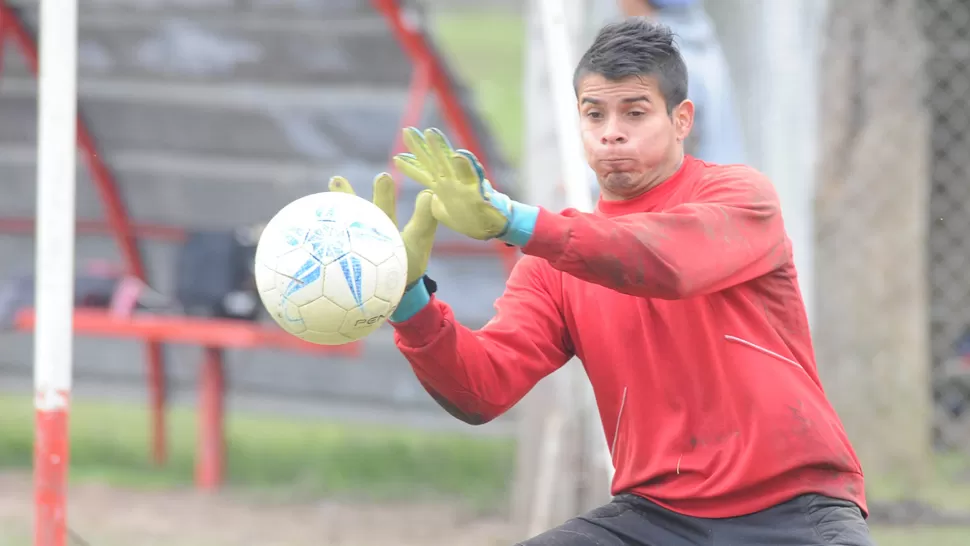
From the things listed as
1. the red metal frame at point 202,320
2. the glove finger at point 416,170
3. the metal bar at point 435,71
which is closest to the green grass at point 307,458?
the red metal frame at point 202,320

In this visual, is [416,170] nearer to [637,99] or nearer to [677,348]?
[637,99]

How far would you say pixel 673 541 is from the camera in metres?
2.76

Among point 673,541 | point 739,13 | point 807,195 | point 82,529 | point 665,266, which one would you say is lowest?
point 82,529

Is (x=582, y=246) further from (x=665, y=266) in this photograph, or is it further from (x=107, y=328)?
(x=107, y=328)

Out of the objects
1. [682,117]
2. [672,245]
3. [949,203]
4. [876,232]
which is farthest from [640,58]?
[949,203]

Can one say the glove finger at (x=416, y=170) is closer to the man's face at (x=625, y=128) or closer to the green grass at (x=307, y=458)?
the man's face at (x=625, y=128)

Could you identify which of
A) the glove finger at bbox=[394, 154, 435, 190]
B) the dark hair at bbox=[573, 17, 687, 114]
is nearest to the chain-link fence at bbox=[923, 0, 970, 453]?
the dark hair at bbox=[573, 17, 687, 114]

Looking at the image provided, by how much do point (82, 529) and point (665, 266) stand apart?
4148mm

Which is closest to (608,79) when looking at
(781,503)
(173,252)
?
Result: (781,503)

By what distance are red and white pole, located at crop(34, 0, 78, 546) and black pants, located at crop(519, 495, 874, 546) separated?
131 cm

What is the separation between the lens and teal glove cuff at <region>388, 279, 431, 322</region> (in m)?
2.73

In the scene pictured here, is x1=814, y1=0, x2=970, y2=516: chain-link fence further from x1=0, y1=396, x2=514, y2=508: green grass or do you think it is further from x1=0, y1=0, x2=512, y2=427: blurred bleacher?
x1=0, y1=396, x2=514, y2=508: green grass

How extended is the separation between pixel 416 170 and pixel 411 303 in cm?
40

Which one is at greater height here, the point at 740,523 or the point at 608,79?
the point at 608,79
